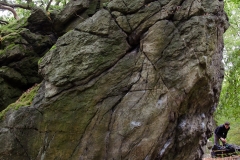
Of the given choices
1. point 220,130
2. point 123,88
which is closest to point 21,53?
point 123,88

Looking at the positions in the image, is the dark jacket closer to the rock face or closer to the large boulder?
the rock face

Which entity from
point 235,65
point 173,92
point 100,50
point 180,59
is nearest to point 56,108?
point 100,50

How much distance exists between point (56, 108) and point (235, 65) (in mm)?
11358

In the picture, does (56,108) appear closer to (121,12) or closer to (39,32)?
(121,12)

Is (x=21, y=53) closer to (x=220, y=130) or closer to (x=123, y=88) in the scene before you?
(x=123, y=88)

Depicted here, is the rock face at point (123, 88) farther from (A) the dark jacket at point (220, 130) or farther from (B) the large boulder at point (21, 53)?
(A) the dark jacket at point (220, 130)

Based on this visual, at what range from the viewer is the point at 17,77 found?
1027 cm

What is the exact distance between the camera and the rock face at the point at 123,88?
776cm

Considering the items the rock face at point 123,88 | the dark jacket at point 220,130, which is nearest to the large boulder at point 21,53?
the rock face at point 123,88

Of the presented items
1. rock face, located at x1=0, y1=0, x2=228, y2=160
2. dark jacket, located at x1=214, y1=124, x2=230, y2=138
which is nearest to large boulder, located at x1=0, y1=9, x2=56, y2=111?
rock face, located at x1=0, y1=0, x2=228, y2=160

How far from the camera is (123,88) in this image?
8.12 meters

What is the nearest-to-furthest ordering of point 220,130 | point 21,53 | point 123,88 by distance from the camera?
point 123,88
point 21,53
point 220,130

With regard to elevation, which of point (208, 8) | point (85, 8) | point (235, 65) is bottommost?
point (235, 65)

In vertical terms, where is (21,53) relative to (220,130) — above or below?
above
